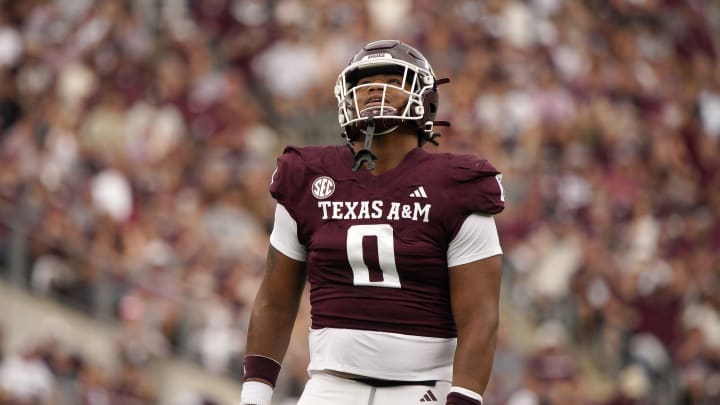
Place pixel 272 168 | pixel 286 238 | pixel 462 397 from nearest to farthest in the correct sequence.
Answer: pixel 462 397 < pixel 286 238 < pixel 272 168

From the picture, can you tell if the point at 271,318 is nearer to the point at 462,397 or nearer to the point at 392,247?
the point at 392,247

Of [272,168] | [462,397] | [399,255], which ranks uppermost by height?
[272,168]

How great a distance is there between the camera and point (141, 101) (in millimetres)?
14609

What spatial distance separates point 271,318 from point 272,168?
29.6ft

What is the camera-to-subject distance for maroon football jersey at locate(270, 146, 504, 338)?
481 centimetres

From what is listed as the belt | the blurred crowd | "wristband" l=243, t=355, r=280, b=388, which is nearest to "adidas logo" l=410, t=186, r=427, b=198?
the belt

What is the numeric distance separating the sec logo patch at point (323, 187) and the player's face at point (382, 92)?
24 cm

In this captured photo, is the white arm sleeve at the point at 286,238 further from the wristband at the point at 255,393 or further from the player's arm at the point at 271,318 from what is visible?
the wristband at the point at 255,393

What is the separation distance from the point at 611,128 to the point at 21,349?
6.58 m

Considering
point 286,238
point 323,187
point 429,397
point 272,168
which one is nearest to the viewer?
point 429,397

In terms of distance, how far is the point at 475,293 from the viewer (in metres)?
4.81


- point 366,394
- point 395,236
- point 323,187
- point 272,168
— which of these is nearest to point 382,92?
point 323,187

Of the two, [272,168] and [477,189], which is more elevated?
[272,168]

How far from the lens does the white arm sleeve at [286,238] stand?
5020 millimetres
